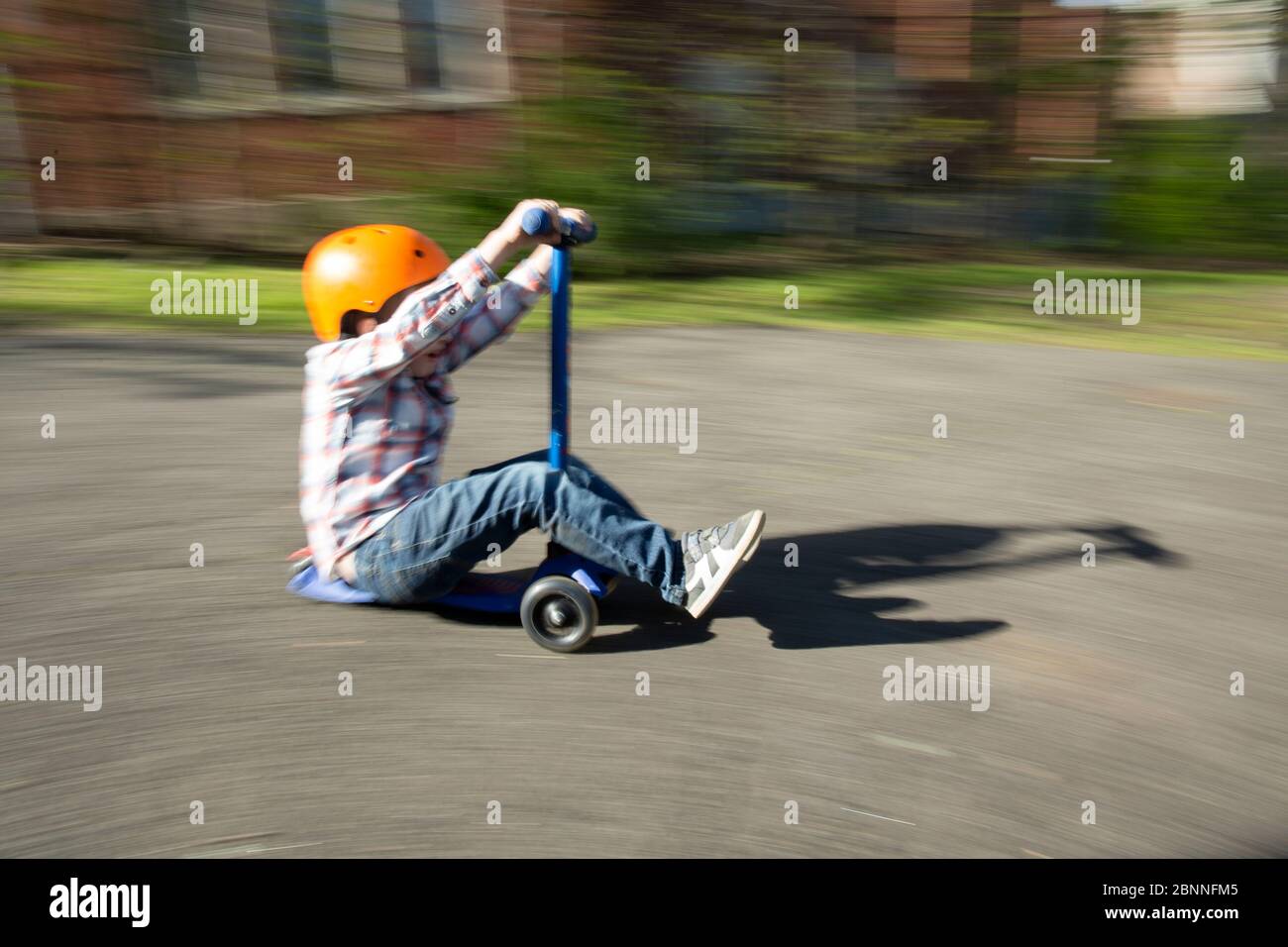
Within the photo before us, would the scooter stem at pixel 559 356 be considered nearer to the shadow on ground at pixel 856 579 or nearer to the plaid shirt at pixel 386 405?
the plaid shirt at pixel 386 405

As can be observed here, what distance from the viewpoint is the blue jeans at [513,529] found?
342 centimetres

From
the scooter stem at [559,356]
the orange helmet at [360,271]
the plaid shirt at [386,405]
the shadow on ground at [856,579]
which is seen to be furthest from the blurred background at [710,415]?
the orange helmet at [360,271]

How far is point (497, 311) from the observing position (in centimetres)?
A: 369

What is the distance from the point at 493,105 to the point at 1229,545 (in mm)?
7022

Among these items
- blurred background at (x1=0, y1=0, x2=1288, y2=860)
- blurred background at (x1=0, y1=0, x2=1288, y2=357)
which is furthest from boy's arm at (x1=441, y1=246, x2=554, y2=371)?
blurred background at (x1=0, y1=0, x2=1288, y2=357)

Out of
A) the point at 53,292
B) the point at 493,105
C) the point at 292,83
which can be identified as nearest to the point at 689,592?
the point at 53,292

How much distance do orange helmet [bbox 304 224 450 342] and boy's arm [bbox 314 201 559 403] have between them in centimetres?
11

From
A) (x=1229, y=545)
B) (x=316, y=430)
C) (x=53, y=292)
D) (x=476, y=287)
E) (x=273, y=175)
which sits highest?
(x=273, y=175)

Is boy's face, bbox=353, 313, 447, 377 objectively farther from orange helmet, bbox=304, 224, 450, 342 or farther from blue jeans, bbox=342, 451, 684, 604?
blue jeans, bbox=342, 451, 684, 604

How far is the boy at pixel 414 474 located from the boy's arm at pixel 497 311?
0.05 m

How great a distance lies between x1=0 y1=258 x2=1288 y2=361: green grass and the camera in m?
7.71
